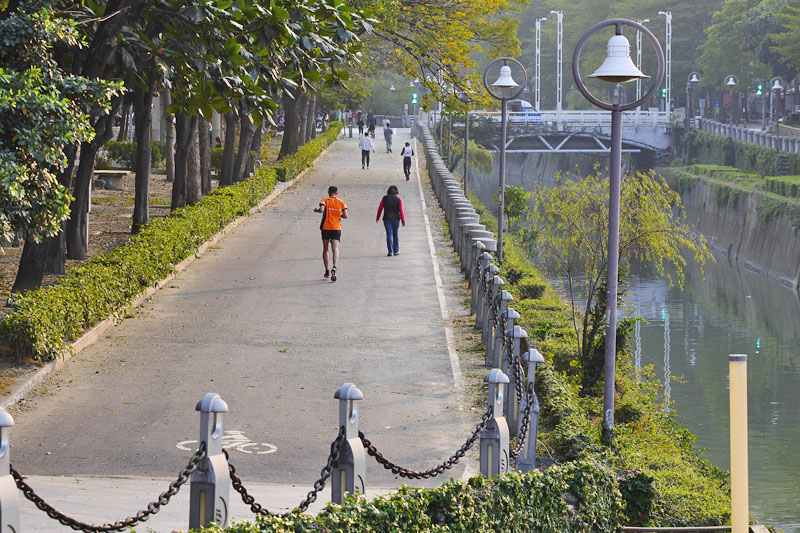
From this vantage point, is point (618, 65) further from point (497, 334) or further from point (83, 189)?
point (83, 189)

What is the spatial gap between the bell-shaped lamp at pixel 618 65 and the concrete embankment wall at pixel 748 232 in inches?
1227

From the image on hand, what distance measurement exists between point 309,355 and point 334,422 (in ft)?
9.90

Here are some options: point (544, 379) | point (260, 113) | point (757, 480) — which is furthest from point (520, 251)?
point (544, 379)

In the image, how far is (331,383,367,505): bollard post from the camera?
635cm

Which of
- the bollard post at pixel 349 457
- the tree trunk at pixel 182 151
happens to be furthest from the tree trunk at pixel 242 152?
the bollard post at pixel 349 457

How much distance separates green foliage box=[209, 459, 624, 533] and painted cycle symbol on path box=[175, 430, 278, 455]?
325 cm

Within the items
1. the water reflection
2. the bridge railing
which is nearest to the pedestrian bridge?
the bridge railing

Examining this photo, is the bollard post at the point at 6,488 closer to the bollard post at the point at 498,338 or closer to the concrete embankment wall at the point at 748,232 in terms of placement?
the bollard post at the point at 498,338

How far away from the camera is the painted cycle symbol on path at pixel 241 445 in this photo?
396 inches

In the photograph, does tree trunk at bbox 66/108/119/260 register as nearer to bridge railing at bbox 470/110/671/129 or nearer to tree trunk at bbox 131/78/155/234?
tree trunk at bbox 131/78/155/234

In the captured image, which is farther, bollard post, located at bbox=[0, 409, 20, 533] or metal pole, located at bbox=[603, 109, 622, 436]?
metal pole, located at bbox=[603, 109, 622, 436]

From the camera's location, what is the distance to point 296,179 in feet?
131

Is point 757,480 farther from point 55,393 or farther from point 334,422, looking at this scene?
point 55,393

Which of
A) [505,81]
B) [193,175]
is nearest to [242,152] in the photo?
[193,175]
